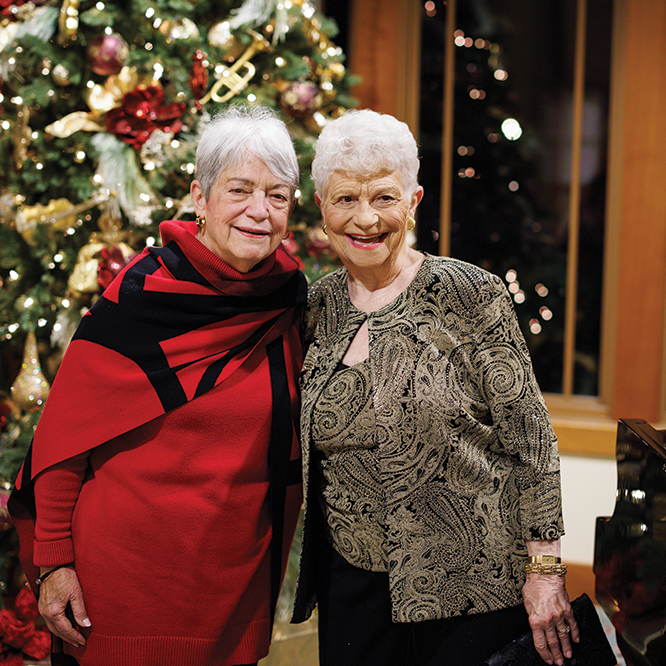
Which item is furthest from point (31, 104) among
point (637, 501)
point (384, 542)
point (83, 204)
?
point (637, 501)

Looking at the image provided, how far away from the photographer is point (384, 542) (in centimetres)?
132

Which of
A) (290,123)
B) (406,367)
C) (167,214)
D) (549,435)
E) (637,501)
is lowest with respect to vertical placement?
(637,501)

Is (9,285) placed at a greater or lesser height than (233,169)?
lesser

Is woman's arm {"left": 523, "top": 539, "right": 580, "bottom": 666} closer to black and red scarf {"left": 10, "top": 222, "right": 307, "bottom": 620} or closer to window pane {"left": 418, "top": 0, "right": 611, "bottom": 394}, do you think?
black and red scarf {"left": 10, "top": 222, "right": 307, "bottom": 620}

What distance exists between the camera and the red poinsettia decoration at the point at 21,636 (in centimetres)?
203

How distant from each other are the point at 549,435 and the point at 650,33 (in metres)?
2.18

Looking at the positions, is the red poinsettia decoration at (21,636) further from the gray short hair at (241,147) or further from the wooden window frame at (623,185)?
the wooden window frame at (623,185)

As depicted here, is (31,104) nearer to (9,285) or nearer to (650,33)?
(9,285)

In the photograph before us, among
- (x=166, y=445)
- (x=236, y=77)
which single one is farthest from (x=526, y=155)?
(x=166, y=445)

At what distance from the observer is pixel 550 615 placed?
125 cm

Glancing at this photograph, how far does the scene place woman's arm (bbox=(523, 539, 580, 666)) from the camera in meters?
1.25

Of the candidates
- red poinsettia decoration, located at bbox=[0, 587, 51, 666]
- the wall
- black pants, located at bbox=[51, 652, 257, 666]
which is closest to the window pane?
the wall

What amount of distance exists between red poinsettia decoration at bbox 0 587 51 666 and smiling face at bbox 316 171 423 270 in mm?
1557

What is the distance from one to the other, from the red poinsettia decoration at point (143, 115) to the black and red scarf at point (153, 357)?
2.57ft
